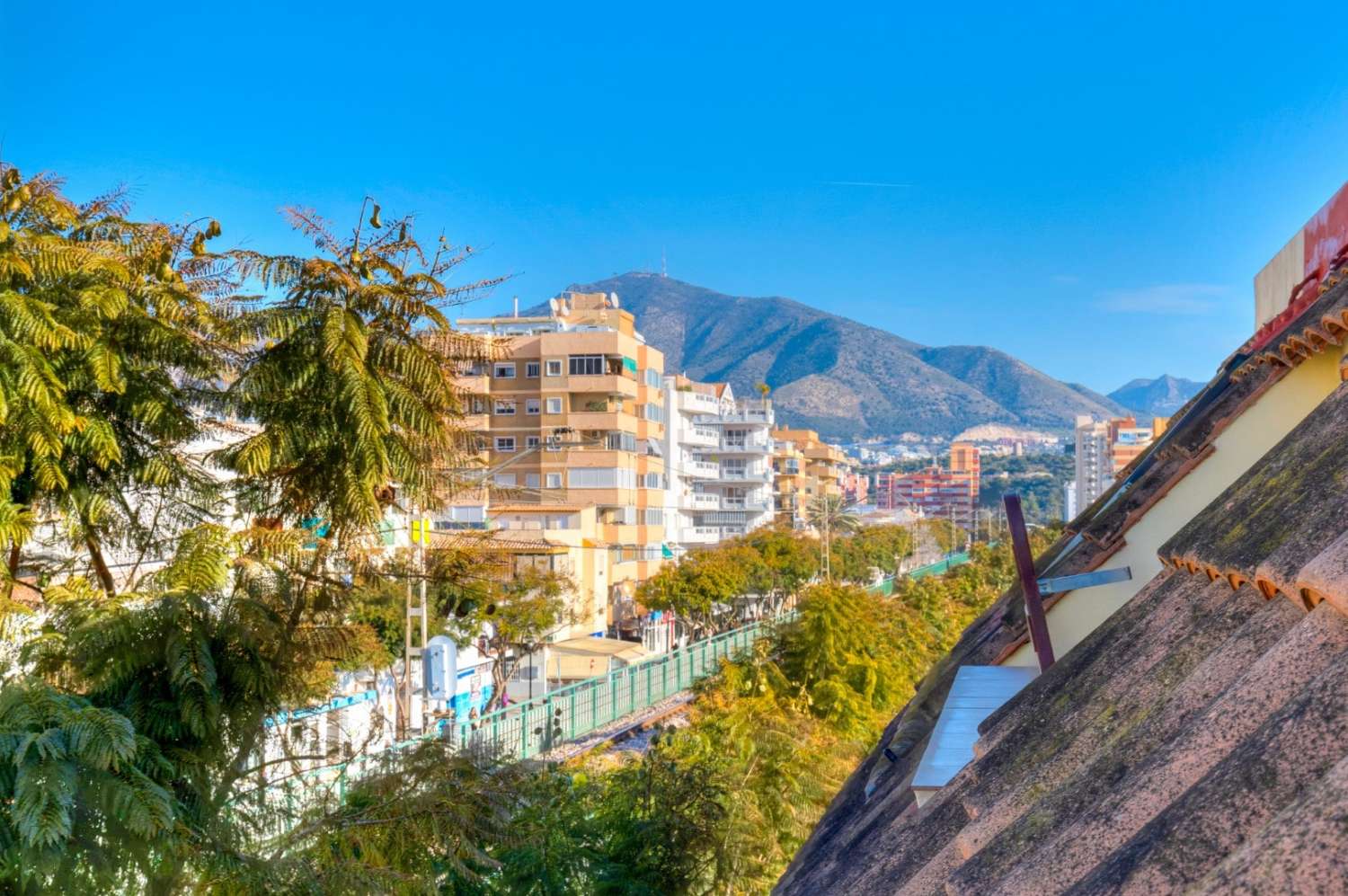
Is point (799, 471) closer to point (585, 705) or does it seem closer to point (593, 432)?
point (593, 432)

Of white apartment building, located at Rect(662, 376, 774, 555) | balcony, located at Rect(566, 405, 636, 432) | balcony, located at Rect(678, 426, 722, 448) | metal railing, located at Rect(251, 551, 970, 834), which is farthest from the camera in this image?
balcony, located at Rect(678, 426, 722, 448)

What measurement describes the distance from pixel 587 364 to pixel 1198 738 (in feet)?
176

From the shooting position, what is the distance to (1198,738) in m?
1.51

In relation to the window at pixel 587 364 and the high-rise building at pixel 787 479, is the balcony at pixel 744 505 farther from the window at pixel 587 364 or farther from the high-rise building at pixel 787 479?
the window at pixel 587 364

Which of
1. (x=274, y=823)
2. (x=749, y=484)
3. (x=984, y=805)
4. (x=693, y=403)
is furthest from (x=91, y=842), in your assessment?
(x=749, y=484)

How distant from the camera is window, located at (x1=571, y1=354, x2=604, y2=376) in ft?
180

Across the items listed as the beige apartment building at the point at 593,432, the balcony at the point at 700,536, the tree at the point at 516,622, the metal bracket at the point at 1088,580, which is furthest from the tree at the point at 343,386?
the balcony at the point at 700,536

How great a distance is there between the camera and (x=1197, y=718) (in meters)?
1.59

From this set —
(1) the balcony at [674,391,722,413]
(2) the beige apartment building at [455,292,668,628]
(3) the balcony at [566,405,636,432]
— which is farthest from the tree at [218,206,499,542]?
(1) the balcony at [674,391,722,413]

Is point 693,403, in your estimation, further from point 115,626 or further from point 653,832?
point 115,626

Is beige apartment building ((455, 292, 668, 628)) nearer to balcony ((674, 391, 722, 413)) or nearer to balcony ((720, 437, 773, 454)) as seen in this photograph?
balcony ((674, 391, 722, 413))

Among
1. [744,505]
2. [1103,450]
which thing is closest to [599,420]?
[744,505]

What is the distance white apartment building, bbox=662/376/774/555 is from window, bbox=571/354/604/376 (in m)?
8.95

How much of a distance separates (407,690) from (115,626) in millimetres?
14645
